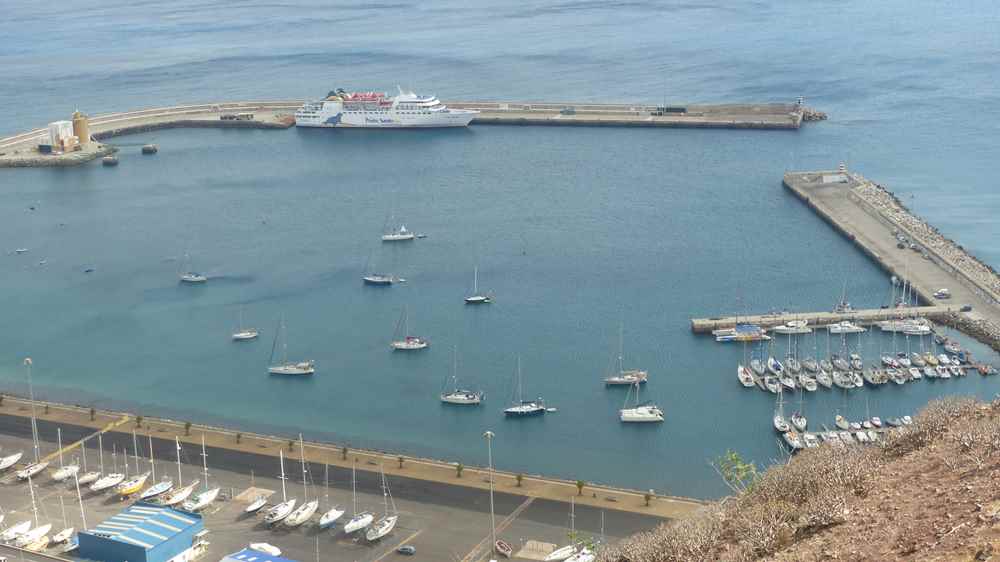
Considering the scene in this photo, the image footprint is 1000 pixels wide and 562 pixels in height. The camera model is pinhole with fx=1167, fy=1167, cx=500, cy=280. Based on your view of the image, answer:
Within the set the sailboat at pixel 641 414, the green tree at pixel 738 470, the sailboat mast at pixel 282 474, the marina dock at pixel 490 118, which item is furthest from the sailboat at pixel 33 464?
the marina dock at pixel 490 118

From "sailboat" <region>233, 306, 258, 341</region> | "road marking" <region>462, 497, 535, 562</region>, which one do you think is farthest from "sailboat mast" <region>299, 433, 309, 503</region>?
"sailboat" <region>233, 306, 258, 341</region>

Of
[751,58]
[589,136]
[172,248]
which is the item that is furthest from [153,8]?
[172,248]

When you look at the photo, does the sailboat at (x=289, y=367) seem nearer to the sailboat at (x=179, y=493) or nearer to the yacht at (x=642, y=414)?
the sailboat at (x=179, y=493)

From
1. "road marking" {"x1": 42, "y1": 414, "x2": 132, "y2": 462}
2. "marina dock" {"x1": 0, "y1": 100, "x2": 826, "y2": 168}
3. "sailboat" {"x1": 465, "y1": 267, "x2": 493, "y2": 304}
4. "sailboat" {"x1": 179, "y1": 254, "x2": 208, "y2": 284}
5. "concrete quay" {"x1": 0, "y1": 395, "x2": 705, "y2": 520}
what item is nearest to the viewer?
"concrete quay" {"x1": 0, "y1": 395, "x2": 705, "y2": 520}

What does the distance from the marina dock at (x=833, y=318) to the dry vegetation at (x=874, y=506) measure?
14.2m

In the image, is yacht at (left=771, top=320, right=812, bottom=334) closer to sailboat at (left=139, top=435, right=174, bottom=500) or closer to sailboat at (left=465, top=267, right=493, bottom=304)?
sailboat at (left=465, top=267, right=493, bottom=304)

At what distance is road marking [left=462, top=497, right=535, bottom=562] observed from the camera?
44.9 feet

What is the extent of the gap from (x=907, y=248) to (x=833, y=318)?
190 inches

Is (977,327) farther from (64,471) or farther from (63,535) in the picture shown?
(63,535)

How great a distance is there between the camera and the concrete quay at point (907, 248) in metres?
22.2

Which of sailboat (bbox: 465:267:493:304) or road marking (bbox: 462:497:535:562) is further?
sailboat (bbox: 465:267:493:304)

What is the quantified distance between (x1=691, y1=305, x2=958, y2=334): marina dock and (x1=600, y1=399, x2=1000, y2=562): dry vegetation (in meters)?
14.2

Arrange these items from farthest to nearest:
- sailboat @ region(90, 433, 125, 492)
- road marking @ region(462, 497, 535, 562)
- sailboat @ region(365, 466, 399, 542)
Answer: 1. sailboat @ region(90, 433, 125, 492)
2. sailboat @ region(365, 466, 399, 542)
3. road marking @ region(462, 497, 535, 562)

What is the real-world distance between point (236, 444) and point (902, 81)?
36.1 m
